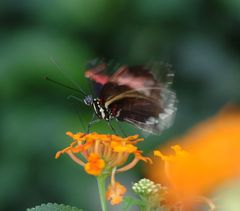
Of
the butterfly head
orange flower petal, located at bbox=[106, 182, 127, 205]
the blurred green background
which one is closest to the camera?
orange flower petal, located at bbox=[106, 182, 127, 205]

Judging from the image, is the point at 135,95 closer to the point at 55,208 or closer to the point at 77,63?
the point at 55,208

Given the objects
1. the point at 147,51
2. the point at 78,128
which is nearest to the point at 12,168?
the point at 78,128

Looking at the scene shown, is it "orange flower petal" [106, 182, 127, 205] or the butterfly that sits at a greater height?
the butterfly

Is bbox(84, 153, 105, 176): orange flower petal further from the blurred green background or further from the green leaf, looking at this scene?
the blurred green background

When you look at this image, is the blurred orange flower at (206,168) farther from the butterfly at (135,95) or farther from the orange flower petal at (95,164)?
the butterfly at (135,95)

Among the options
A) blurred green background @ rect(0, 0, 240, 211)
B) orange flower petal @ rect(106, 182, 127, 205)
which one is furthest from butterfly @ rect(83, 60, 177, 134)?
blurred green background @ rect(0, 0, 240, 211)

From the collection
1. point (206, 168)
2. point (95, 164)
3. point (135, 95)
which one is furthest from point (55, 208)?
point (135, 95)
